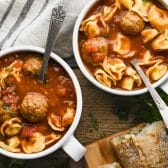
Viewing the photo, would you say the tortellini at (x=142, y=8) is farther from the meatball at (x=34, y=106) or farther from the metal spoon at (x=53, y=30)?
the meatball at (x=34, y=106)

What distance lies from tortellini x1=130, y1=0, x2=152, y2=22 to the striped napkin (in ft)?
→ 1.45

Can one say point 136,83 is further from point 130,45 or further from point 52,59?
point 52,59

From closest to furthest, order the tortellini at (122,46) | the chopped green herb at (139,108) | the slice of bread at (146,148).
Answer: the tortellini at (122,46) → the slice of bread at (146,148) → the chopped green herb at (139,108)

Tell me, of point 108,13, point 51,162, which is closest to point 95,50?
point 108,13

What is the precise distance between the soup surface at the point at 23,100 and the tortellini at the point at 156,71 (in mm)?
569

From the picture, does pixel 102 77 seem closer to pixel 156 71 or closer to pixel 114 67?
pixel 114 67

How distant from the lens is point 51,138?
14.3 ft

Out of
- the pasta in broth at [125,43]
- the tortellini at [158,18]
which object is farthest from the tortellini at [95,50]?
the tortellini at [158,18]

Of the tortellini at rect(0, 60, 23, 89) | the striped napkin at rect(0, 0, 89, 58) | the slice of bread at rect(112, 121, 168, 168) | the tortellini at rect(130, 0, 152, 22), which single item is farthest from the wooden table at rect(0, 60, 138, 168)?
the tortellini at rect(130, 0, 152, 22)

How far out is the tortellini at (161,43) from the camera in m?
4.34

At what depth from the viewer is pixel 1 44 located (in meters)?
4.62

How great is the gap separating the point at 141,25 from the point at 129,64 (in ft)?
0.96

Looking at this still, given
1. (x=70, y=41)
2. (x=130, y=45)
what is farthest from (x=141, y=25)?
(x=70, y=41)

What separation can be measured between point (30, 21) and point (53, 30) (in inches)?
17.7
